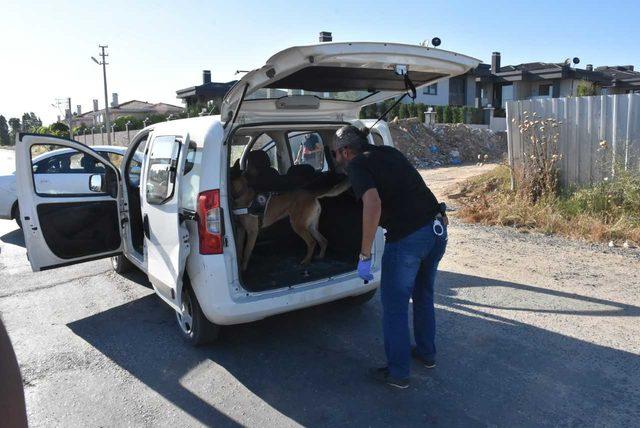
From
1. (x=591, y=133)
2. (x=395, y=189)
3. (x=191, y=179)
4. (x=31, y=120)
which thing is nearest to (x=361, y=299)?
(x=395, y=189)

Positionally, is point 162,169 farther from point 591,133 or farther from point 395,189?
point 591,133

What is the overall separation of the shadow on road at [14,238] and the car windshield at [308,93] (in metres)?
6.30

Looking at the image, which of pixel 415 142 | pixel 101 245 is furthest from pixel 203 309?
pixel 415 142

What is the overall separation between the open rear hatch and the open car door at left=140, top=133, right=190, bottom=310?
1.97 ft

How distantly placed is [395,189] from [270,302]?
1.27 m

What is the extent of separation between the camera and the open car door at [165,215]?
3.80m

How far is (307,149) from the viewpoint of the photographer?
5.68 meters

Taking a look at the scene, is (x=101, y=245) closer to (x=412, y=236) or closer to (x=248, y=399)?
(x=248, y=399)

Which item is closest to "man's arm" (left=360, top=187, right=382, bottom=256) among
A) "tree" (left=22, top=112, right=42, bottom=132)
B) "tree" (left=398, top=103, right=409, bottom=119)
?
"tree" (left=398, top=103, right=409, bottom=119)

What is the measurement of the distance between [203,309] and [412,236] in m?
1.61

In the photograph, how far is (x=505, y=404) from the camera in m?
3.21

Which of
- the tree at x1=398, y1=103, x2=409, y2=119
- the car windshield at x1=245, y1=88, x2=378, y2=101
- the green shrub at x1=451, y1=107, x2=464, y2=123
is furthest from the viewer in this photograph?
the green shrub at x1=451, y1=107, x2=464, y2=123

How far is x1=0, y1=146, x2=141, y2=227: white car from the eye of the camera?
8789 mm

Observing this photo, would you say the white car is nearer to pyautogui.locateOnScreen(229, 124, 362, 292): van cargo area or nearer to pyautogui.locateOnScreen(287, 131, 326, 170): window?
pyautogui.locateOnScreen(229, 124, 362, 292): van cargo area
